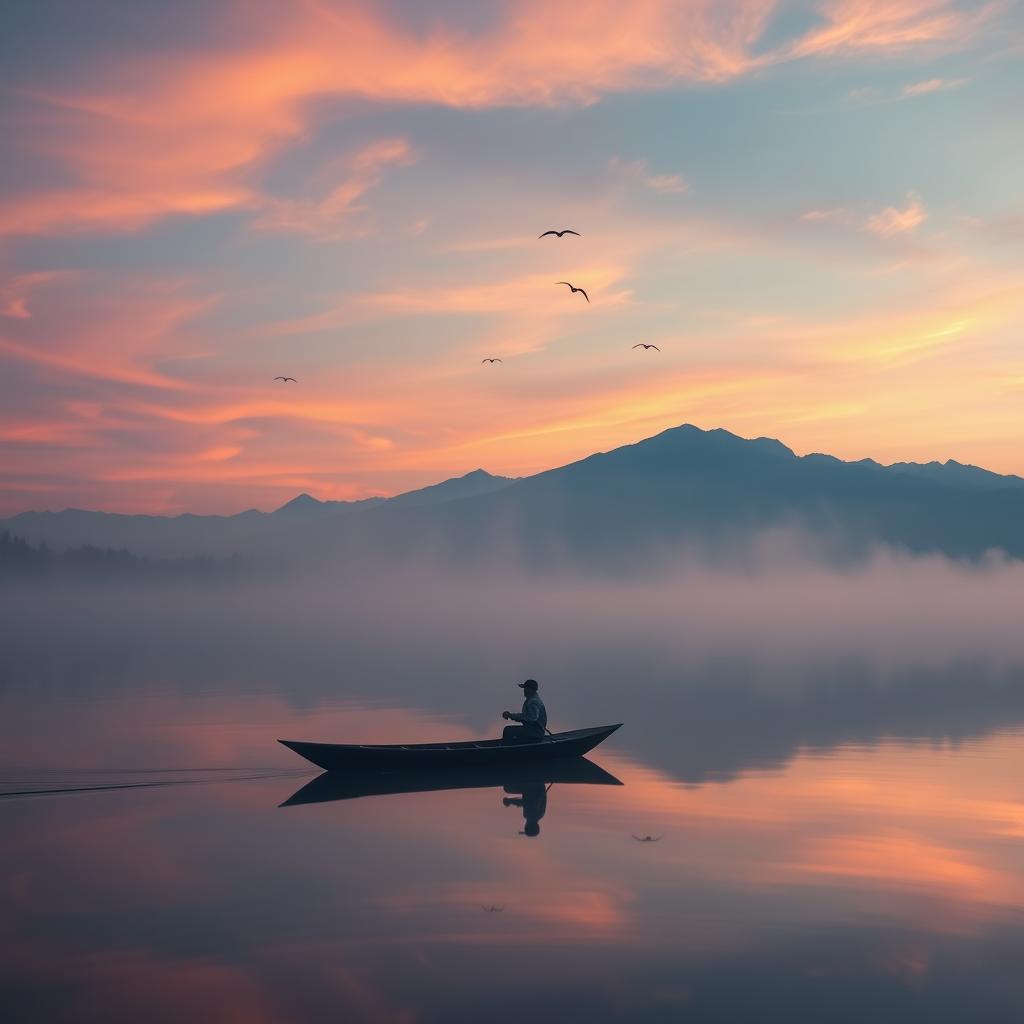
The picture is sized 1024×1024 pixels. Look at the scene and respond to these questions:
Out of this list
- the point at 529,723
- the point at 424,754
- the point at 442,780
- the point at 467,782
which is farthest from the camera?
the point at 529,723

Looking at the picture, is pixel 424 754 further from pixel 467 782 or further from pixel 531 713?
pixel 531 713

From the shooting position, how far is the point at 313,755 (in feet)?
106

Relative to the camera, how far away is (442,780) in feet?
108

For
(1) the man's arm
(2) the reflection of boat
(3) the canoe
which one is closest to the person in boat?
(1) the man's arm

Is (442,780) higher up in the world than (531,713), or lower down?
lower down

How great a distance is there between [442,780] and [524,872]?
35.5 ft

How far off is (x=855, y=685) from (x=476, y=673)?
961 inches

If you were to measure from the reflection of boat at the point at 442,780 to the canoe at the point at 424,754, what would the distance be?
31 cm

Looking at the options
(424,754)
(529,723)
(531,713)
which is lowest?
(424,754)

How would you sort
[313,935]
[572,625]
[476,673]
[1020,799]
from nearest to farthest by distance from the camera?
[313,935] → [1020,799] → [476,673] → [572,625]

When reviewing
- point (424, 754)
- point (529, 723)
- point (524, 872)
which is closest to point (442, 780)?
point (424, 754)

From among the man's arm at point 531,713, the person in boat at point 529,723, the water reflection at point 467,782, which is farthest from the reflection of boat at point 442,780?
the man's arm at point 531,713

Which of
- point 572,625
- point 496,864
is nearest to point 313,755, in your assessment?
point 496,864

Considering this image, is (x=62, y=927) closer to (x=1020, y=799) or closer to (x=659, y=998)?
(x=659, y=998)
